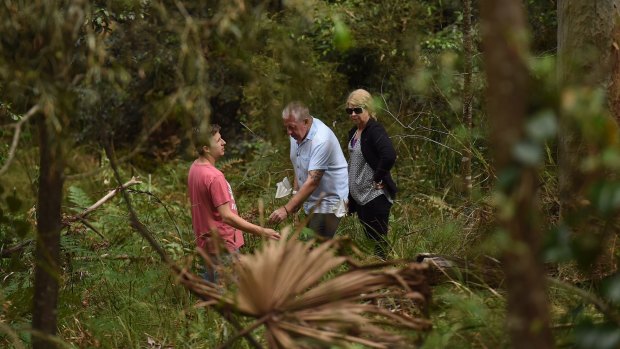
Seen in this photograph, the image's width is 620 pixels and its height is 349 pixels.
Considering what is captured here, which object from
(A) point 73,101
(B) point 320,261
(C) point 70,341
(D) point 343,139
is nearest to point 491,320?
(B) point 320,261

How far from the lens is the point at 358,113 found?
8.62m

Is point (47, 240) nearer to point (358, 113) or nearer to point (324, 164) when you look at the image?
point (324, 164)

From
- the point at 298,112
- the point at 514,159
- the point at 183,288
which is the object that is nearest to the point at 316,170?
the point at 298,112

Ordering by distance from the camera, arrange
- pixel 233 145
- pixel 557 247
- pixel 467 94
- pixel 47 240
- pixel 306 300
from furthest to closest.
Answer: pixel 233 145 < pixel 467 94 < pixel 47 240 < pixel 306 300 < pixel 557 247

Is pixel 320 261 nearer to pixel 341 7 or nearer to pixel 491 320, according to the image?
pixel 491 320

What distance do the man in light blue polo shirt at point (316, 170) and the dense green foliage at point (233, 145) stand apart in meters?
0.27

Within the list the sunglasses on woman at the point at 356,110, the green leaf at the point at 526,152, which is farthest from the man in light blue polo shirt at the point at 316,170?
the green leaf at the point at 526,152

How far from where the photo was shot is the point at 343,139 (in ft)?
40.8

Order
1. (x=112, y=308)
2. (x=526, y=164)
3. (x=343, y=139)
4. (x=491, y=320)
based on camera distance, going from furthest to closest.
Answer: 1. (x=343, y=139)
2. (x=112, y=308)
3. (x=491, y=320)
4. (x=526, y=164)

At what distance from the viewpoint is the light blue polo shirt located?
816 cm

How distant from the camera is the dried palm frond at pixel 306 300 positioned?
4.11 meters

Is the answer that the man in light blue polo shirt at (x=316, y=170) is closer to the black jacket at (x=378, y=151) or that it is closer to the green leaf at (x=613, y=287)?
the black jacket at (x=378, y=151)

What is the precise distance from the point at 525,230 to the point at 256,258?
158 centimetres

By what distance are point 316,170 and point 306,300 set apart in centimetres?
399
